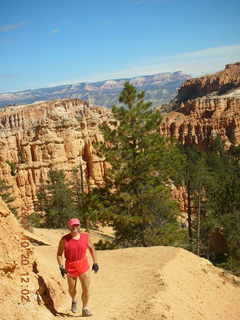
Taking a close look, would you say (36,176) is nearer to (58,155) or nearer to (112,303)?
(58,155)

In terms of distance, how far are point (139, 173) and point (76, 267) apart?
11.1m

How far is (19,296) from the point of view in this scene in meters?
6.37

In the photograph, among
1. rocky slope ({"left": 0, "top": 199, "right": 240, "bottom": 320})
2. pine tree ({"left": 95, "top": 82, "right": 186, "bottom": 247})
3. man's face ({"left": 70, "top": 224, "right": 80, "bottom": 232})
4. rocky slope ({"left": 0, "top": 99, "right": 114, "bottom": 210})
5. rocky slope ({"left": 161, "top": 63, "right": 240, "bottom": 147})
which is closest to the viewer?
man's face ({"left": 70, "top": 224, "right": 80, "bottom": 232})

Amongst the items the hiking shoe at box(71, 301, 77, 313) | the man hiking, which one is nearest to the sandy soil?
the hiking shoe at box(71, 301, 77, 313)

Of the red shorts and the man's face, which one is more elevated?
the man's face

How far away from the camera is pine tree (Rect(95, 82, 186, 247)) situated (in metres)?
16.8

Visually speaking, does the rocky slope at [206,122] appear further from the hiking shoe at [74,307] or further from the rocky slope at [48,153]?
the hiking shoe at [74,307]

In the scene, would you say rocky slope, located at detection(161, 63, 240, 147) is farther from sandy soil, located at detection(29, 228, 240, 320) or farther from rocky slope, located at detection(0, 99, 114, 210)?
sandy soil, located at detection(29, 228, 240, 320)

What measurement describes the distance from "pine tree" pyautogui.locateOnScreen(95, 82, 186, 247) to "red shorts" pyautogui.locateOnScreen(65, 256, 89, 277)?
33.4ft

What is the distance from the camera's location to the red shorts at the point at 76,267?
6.25 m

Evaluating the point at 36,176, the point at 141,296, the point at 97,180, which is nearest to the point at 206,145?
the point at 97,180

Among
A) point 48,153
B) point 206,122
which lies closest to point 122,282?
point 48,153

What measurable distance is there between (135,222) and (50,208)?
1665 centimetres

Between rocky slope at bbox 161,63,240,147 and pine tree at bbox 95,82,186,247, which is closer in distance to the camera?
pine tree at bbox 95,82,186,247
